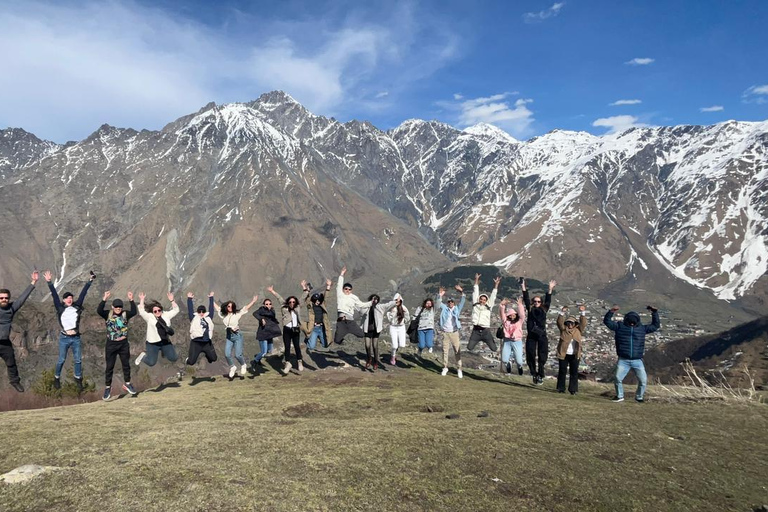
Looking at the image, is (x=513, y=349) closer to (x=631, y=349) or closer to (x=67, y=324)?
(x=631, y=349)

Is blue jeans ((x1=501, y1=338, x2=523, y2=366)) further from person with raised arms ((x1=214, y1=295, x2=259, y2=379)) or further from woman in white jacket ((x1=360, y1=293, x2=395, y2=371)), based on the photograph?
person with raised arms ((x1=214, y1=295, x2=259, y2=379))

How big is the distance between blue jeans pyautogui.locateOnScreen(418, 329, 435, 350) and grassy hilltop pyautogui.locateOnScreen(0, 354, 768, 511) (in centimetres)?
686

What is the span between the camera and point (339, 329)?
19078 mm

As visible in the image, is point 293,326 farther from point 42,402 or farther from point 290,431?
point 42,402

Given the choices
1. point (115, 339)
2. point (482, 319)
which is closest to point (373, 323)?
point (482, 319)

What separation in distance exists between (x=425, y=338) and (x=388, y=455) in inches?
491

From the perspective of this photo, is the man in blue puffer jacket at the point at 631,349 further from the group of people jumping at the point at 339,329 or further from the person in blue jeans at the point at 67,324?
the person in blue jeans at the point at 67,324

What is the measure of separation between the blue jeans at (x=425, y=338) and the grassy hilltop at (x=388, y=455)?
270 inches

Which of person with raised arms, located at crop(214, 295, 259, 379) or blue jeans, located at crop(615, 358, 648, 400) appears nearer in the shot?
blue jeans, located at crop(615, 358, 648, 400)

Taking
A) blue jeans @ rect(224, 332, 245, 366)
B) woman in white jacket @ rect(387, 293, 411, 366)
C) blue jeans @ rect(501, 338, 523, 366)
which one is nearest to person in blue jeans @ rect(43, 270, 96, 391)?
blue jeans @ rect(224, 332, 245, 366)

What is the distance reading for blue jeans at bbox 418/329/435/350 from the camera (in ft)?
66.6

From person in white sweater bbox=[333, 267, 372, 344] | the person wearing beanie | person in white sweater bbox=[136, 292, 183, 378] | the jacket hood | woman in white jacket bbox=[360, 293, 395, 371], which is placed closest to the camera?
the jacket hood

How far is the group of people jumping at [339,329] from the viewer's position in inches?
583

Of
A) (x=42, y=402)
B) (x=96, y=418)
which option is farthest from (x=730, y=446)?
(x=42, y=402)
